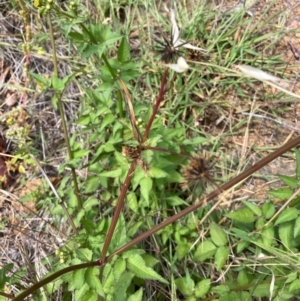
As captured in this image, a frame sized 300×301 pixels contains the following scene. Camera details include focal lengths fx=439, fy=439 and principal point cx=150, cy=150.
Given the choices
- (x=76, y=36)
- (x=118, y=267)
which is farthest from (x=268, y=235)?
(x=76, y=36)

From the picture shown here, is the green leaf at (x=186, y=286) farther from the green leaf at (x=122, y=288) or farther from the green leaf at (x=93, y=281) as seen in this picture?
the green leaf at (x=93, y=281)

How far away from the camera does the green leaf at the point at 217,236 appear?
1.87 metres

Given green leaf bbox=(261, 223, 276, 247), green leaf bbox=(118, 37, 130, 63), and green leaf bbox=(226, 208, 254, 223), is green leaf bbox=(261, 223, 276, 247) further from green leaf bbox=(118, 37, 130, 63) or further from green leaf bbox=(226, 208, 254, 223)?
green leaf bbox=(118, 37, 130, 63)

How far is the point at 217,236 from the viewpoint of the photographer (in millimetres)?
1880

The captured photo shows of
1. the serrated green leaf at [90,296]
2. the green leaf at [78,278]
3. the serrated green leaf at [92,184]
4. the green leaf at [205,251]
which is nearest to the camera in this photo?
the green leaf at [78,278]

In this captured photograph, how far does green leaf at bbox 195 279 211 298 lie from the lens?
181 cm

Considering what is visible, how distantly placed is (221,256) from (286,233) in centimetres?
30

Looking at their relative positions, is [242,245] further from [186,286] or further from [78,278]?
[78,278]

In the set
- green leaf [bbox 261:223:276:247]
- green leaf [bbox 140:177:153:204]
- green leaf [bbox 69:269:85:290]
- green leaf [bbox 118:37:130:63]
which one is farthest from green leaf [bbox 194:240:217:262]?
green leaf [bbox 118:37:130:63]

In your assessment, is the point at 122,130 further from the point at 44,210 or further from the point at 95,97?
the point at 44,210

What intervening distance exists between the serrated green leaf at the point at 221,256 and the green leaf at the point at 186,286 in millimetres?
128

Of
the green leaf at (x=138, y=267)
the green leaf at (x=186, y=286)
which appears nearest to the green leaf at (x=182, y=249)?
the green leaf at (x=186, y=286)

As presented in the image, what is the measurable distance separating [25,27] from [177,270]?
5.46ft

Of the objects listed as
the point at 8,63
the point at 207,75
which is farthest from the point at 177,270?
the point at 8,63
